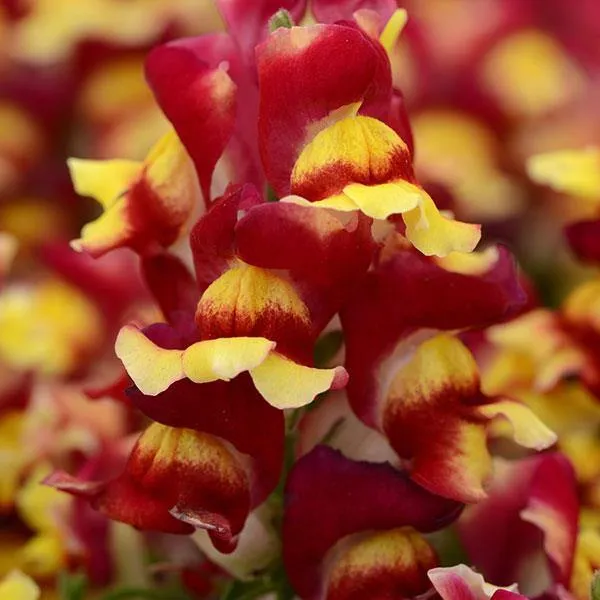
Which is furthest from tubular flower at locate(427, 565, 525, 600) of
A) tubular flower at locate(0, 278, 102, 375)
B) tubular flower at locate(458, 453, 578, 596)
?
tubular flower at locate(0, 278, 102, 375)

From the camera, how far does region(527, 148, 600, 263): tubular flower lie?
64cm

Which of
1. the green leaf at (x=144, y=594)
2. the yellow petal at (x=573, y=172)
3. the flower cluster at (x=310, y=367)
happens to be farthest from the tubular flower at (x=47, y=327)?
the yellow petal at (x=573, y=172)

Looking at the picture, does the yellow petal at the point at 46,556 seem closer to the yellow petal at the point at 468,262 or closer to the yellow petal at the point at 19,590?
the yellow petal at the point at 19,590

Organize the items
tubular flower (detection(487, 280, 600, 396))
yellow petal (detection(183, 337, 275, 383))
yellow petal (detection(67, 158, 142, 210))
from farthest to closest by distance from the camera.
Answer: tubular flower (detection(487, 280, 600, 396))
yellow petal (detection(67, 158, 142, 210))
yellow petal (detection(183, 337, 275, 383))

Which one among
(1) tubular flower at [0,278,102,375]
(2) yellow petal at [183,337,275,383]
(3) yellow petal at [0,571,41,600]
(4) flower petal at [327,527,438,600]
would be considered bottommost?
(1) tubular flower at [0,278,102,375]

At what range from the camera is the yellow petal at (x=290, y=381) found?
0.44 metres

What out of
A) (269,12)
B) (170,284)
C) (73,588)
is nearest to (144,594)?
(73,588)

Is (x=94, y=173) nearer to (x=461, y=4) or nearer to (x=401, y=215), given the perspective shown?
(x=401, y=215)

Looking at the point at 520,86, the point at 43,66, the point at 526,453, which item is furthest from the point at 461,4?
the point at 526,453

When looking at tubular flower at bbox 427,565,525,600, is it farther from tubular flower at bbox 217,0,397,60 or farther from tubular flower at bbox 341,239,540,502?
tubular flower at bbox 217,0,397,60

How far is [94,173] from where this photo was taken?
1.84ft

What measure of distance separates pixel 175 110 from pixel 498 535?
23 cm

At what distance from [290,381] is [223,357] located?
1.0 inches

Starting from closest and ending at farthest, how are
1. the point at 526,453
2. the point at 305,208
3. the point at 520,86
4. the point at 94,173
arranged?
1. the point at 305,208
2. the point at 94,173
3. the point at 526,453
4. the point at 520,86
